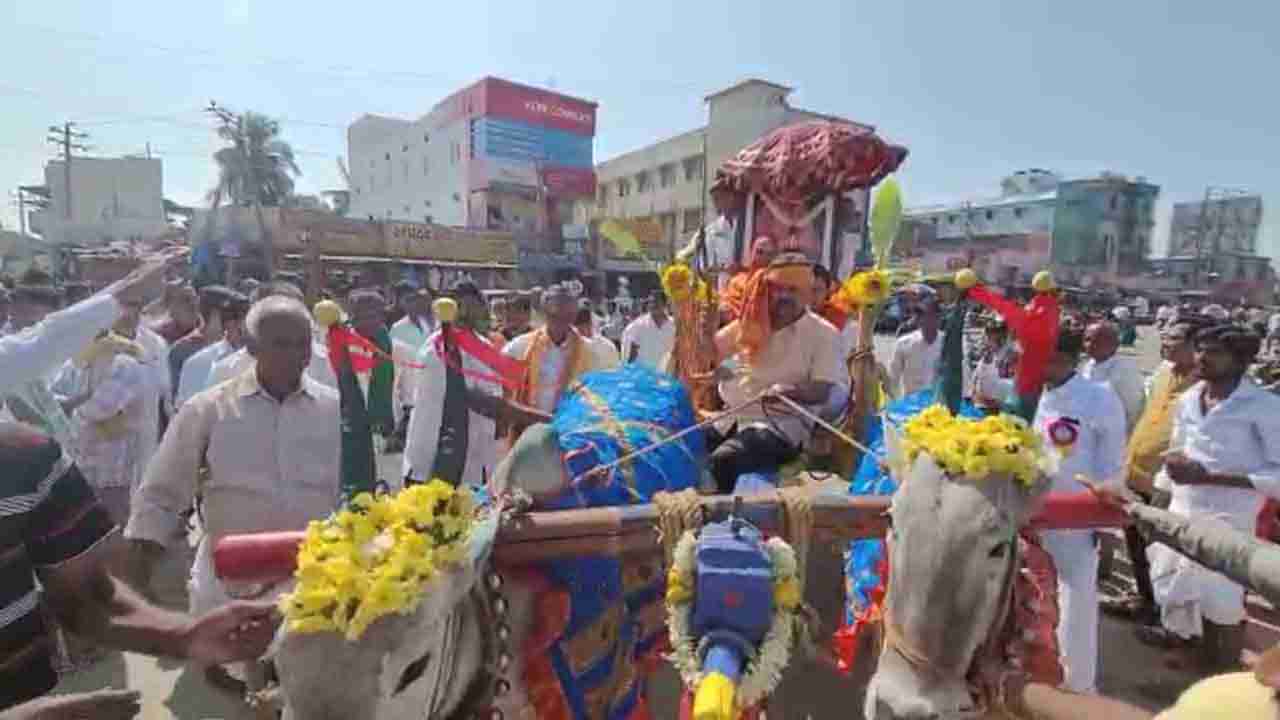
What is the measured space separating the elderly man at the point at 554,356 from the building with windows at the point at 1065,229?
44.4m

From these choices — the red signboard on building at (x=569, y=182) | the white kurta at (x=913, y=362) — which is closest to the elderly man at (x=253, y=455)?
the white kurta at (x=913, y=362)

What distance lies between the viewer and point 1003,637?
1.63 metres

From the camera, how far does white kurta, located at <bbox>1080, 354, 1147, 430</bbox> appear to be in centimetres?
565

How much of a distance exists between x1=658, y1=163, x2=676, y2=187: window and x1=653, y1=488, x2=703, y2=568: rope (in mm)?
34566

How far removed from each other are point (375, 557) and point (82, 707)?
74 centimetres

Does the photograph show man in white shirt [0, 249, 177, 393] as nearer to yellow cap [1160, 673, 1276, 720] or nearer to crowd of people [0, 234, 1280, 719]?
crowd of people [0, 234, 1280, 719]

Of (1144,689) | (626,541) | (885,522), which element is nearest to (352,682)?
(626,541)

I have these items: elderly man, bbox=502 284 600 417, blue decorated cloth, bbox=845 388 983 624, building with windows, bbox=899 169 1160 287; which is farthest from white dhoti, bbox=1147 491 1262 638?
building with windows, bbox=899 169 1160 287

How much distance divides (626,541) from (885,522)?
68 centimetres

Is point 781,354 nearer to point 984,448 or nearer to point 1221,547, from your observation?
point 984,448

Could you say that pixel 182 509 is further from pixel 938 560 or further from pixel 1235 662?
pixel 1235 662

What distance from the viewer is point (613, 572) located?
2.15 m

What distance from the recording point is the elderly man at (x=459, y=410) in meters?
3.90

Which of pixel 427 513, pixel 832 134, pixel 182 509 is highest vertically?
pixel 832 134
